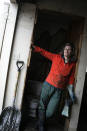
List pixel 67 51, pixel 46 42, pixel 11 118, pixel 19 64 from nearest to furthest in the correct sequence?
pixel 67 51 → pixel 11 118 → pixel 19 64 → pixel 46 42

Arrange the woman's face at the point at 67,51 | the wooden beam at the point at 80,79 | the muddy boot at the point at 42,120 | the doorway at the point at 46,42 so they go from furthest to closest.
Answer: the doorway at the point at 46,42
the wooden beam at the point at 80,79
the muddy boot at the point at 42,120
the woman's face at the point at 67,51

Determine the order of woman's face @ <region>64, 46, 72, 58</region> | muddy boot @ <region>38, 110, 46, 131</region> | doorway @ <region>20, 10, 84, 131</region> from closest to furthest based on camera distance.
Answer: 1. woman's face @ <region>64, 46, 72, 58</region>
2. muddy boot @ <region>38, 110, 46, 131</region>
3. doorway @ <region>20, 10, 84, 131</region>

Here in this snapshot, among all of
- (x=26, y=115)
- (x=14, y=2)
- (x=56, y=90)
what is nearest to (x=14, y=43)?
(x=14, y=2)

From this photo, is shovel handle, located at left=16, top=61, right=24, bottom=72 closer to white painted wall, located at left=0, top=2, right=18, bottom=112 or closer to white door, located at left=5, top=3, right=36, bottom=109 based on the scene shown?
white door, located at left=5, top=3, right=36, bottom=109

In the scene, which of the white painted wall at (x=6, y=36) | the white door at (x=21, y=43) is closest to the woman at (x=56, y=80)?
the white door at (x=21, y=43)

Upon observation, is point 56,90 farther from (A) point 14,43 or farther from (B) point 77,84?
(A) point 14,43

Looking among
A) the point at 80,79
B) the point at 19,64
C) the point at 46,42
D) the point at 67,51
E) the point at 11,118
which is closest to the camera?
the point at 67,51

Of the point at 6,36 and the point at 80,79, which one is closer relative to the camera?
the point at 6,36

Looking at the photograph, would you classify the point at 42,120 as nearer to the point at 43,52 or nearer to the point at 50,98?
the point at 50,98

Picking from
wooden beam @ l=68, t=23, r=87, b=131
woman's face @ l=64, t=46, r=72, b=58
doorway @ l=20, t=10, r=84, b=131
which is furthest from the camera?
doorway @ l=20, t=10, r=84, b=131

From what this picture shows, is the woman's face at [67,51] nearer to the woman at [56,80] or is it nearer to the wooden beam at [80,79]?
the woman at [56,80]

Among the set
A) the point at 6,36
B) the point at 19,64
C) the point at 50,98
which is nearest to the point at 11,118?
the point at 50,98

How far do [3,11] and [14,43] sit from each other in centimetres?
68

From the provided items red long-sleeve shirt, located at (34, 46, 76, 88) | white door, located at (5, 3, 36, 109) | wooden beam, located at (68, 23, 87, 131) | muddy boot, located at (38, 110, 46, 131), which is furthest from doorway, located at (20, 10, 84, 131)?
red long-sleeve shirt, located at (34, 46, 76, 88)
